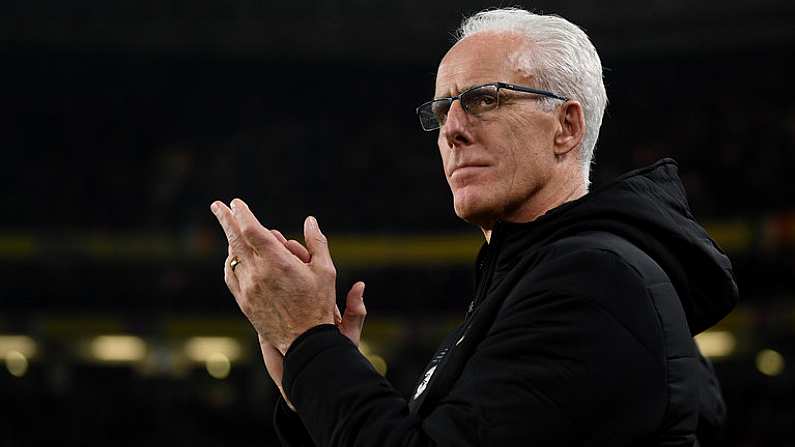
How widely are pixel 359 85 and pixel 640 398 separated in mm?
15148

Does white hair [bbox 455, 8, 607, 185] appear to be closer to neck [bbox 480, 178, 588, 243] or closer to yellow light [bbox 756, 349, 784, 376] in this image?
neck [bbox 480, 178, 588, 243]

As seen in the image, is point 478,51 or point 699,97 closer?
point 478,51

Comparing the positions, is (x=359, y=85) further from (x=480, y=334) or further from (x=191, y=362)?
(x=480, y=334)

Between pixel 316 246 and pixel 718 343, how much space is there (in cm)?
1204

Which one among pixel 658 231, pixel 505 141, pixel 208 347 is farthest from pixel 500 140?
pixel 208 347

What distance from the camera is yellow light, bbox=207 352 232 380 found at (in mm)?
14898

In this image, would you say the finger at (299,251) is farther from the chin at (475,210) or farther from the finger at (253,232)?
the chin at (475,210)

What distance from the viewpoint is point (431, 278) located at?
1395 centimetres

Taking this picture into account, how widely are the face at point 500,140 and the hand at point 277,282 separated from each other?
27 cm

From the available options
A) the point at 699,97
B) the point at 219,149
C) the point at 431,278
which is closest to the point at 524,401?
the point at 431,278

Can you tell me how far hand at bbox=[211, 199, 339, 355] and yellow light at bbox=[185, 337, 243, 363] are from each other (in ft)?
43.7

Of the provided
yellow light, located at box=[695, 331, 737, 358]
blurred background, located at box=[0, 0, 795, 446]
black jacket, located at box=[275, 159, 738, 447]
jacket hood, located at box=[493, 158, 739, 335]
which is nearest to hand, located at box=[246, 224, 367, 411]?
black jacket, located at box=[275, 159, 738, 447]

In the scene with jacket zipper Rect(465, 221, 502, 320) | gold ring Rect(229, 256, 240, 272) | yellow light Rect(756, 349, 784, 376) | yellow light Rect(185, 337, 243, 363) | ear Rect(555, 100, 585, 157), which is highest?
ear Rect(555, 100, 585, 157)

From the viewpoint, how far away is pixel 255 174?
49.6 ft
